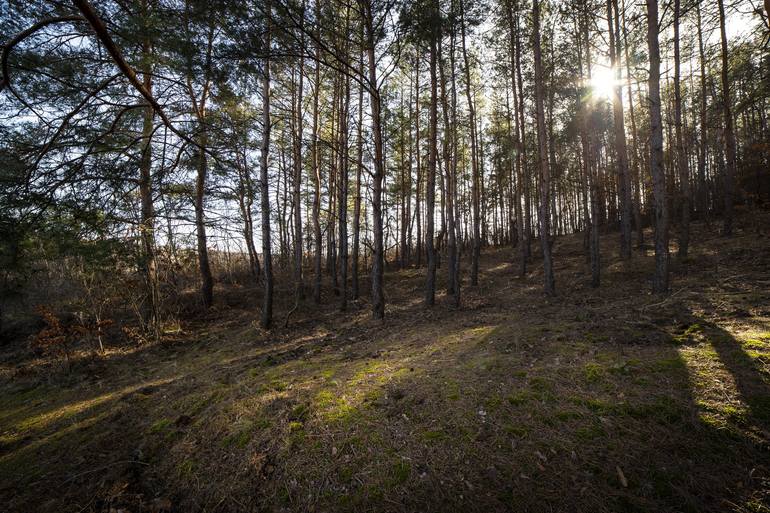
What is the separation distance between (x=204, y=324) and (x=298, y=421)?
861 centimetres

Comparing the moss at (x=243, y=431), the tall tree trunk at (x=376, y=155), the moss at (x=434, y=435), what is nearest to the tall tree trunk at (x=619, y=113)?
the tall tree trunk at (x=376, y=155)

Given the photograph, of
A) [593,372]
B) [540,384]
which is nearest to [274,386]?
[540,384]

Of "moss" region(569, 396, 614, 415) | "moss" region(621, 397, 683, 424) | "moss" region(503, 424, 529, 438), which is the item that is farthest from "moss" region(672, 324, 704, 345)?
"moss" region(503, 424, 529, 438)

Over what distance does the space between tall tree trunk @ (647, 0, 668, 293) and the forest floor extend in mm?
1261

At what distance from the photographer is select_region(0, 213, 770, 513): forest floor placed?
2131 mm

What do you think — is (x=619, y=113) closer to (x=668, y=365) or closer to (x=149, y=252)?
(x=668, y=365)

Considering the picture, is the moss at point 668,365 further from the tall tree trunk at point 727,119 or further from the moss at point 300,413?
the tall tree trunk at point 727,119

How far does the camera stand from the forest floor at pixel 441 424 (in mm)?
2131

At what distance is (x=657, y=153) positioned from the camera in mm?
6879

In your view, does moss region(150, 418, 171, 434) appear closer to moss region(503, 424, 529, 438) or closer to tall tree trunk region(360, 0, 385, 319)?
moss region(503, 424, 529, 438)

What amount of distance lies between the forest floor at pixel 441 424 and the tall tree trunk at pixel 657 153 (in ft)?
4.14

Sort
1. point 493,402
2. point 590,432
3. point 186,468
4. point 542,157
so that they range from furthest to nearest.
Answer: point 542,157, point 493,402, point 186,468, point 590,432

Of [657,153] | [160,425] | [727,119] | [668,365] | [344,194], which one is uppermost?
[727,119]

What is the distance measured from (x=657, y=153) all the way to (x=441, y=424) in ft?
27.9
